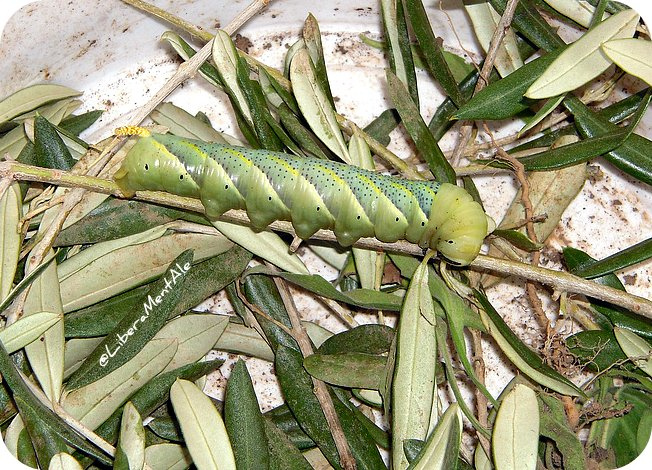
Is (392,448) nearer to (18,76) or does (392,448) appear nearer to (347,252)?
(347,252)

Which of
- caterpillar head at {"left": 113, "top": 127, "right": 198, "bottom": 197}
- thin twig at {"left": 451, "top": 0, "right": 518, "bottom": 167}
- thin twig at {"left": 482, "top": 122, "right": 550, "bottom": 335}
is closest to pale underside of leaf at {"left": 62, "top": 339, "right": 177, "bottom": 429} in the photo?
caterpillar head at {"left": 113, "top": 127, "right": 198, "bottom": 197}

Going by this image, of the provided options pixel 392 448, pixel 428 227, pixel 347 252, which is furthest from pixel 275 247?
pixel 392 448

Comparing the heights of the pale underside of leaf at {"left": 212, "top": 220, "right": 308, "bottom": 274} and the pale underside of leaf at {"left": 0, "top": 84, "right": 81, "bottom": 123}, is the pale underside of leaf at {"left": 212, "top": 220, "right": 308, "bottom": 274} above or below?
below

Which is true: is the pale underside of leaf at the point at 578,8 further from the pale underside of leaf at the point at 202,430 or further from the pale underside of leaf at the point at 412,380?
the pale underside of leaf at the point at 202,430

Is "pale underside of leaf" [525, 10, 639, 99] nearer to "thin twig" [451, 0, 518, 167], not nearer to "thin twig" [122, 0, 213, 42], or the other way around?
"thin twig" [451, 0, 518, 167]

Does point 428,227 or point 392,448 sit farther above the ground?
point 428,227

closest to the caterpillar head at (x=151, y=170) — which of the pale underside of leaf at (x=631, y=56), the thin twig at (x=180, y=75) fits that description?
the thin twig at (x=180, y=75)
